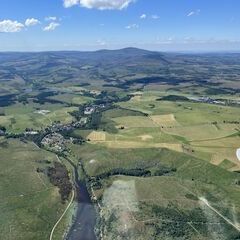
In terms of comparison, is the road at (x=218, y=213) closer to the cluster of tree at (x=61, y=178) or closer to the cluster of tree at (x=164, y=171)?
the cluster of tree at (x=164, y=171)

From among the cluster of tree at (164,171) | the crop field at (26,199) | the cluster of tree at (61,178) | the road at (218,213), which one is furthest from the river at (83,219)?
the road at (218,213)

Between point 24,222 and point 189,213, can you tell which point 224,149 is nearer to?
point 189,213

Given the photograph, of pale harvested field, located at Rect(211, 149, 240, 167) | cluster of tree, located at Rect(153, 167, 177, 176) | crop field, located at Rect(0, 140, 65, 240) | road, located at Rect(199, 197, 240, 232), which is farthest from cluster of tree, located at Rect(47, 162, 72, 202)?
pale harvested field, located at Rect(211, 149, 240, 167)

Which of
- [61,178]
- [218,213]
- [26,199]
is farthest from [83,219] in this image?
[218,213]

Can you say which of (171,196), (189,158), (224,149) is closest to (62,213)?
(171,196)

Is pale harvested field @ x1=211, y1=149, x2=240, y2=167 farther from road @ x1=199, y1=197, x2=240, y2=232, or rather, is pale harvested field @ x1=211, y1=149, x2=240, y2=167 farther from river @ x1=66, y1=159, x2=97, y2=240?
river @ x1=66, y1=159, x2=97, y2=240
